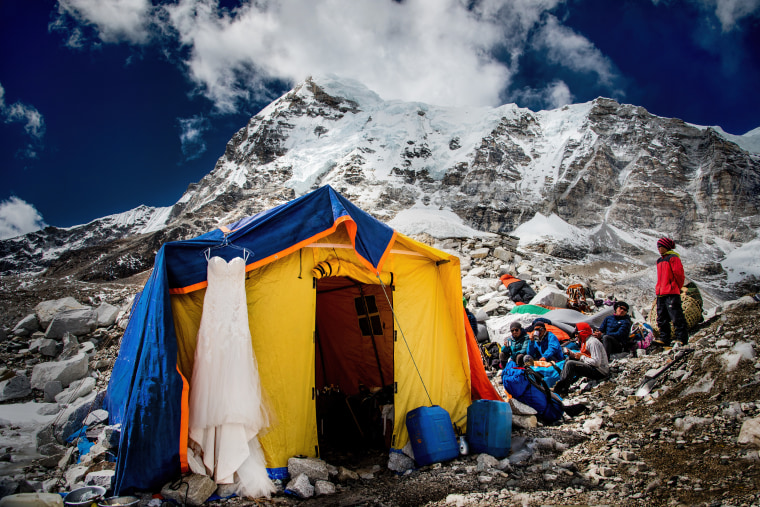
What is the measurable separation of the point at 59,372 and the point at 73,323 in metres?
2.48

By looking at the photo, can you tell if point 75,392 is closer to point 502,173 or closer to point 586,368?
point 586,368

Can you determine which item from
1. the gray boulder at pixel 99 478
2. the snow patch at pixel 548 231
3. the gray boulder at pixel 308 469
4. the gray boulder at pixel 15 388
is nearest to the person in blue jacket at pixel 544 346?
the gray boulder at pixel 308 469

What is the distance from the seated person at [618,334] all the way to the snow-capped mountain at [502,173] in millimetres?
48975

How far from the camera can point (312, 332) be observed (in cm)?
435

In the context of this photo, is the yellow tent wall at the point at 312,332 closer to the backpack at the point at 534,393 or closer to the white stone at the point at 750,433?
the backpack at the point at 534,393

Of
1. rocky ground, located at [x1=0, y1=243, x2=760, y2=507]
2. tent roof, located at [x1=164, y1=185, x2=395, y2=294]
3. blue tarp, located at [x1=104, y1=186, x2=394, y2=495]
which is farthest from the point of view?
tent roof, located at [x1=164, y1=185, x2=395, y2=294]

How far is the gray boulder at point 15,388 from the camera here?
19.6 ft

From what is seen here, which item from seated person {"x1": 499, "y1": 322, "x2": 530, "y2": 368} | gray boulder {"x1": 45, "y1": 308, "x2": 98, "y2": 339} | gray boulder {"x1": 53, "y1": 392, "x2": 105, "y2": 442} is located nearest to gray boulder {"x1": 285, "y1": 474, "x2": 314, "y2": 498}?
gray boulder {"x1": 53, "y1": 392, "x2": 105, "y2": 442}

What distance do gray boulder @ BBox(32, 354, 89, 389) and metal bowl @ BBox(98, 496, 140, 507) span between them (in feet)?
15.9

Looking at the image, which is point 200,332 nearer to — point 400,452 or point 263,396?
point 263,396

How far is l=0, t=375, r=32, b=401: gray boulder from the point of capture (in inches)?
235

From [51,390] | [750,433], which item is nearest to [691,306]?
[750,433]

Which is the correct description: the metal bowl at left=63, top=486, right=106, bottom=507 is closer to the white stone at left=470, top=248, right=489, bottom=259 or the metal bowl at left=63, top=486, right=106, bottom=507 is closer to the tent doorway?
the tent doorway

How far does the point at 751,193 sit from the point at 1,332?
91.0 meters
